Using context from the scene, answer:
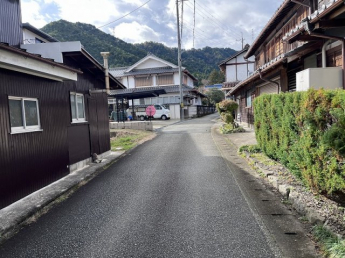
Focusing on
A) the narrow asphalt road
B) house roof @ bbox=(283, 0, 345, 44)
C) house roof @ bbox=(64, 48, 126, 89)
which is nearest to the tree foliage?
house roof @ bbox=(64, 48, 126, 89)

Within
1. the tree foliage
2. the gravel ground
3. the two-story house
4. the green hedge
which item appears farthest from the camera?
the tree foliage

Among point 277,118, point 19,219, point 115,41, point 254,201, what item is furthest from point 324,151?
point 115,41

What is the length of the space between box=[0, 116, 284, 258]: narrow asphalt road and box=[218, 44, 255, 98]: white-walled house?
84.0ft

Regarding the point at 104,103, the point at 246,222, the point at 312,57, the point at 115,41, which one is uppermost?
the point at 115,41

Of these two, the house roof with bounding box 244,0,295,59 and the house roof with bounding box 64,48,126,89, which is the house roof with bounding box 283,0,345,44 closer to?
the house roof with bounding box 244,0,295,59

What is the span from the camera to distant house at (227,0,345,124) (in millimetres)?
5488

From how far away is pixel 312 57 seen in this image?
8.29 m

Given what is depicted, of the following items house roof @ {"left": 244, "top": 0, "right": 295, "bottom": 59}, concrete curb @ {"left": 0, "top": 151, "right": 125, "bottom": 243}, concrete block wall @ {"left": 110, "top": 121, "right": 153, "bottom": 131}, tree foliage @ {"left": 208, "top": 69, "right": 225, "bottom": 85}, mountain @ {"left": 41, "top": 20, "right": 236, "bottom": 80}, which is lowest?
concrete curb @ {"left": 0, "top": 151, "right": 125, "bottom": 243}

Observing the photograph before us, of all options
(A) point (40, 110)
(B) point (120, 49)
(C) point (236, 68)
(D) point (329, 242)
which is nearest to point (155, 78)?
(C) point (236, 68)

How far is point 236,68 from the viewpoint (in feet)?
101

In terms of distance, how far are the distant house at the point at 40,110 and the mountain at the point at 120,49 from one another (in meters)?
37.5

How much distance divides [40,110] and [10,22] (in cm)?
262

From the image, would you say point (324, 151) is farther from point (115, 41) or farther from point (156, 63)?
point (115, 41)

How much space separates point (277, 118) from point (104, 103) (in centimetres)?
668
